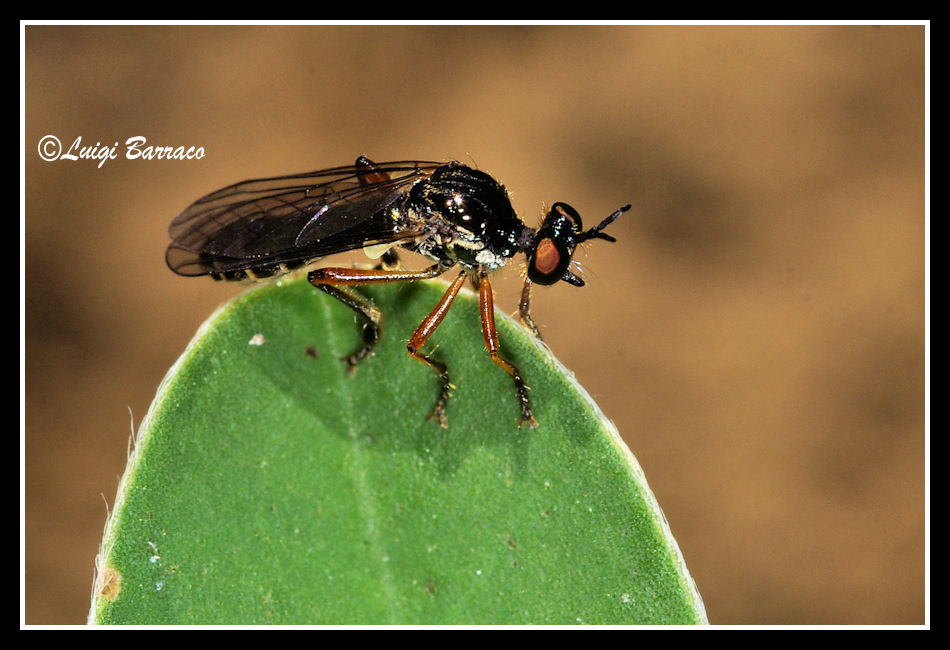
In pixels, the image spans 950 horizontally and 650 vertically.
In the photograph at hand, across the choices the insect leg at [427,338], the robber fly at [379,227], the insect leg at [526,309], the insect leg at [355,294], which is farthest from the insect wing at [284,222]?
the insect leg at [427,338]

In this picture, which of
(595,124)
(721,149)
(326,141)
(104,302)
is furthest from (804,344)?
(104,302)

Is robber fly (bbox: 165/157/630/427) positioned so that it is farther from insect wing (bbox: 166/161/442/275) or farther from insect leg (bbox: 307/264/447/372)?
insect leg (bbox: 307/264/447/372)

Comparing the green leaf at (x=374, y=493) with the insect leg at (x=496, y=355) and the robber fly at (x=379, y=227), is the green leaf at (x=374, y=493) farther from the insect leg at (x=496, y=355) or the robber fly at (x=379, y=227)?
the robber fly at (x=379, y=227)

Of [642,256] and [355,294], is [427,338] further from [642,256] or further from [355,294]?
[642,256]

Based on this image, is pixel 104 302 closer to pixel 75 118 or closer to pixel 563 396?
pixel 75 118

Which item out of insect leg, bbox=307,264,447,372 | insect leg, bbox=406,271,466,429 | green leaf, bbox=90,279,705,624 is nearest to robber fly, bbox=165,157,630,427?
insect leg, bbox=307,264,447,372
